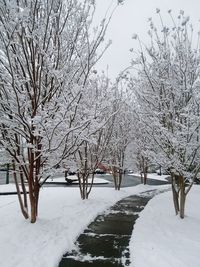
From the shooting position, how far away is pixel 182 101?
9.91 metres

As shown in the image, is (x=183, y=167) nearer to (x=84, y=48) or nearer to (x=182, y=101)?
(x=182, y=101)

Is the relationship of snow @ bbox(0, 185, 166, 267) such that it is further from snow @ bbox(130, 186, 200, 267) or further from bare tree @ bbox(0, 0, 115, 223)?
snow @ bbox(130, 186, 200, 267)

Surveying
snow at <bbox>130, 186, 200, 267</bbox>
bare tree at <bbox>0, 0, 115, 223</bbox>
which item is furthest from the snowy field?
bare tree at <bbox>0, 0, 115, 223</bbox>

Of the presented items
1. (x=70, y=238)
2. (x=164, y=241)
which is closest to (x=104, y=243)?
(x=70, y=238)

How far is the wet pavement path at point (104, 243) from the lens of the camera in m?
5.52

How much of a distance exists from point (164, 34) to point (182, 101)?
2.41 meters

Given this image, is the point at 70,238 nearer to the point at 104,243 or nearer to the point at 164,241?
the point at 104,243

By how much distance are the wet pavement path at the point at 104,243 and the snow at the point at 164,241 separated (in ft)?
0.73

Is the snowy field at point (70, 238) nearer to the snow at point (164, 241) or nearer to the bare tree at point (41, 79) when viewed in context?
the snow at point (164, 241)

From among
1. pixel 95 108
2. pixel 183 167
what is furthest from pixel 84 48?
pixel 183 167

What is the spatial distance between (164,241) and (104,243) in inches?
55.1

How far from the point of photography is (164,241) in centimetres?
693

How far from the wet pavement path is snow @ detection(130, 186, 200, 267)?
22 centimetres

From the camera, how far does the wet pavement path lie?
18.1 ft
